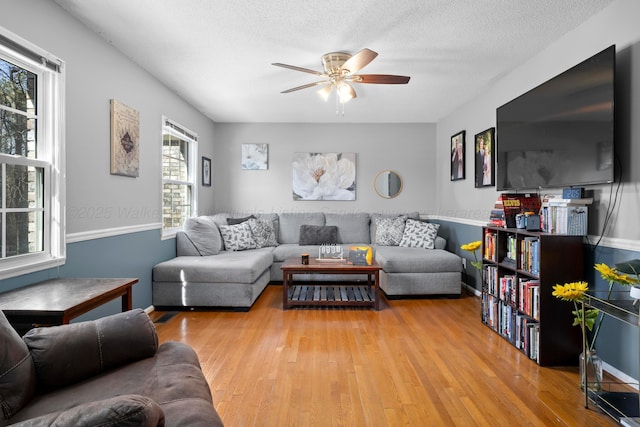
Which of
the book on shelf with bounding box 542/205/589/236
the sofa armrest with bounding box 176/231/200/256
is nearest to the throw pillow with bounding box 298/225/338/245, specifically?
the sofa armrest with bounding box 176/231/200/256

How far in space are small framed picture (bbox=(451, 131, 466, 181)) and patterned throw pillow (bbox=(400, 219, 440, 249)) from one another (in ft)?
2.47

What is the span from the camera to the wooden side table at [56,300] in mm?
1637

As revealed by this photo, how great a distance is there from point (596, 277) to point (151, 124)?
4.06 m

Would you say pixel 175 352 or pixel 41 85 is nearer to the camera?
pixel 175 352

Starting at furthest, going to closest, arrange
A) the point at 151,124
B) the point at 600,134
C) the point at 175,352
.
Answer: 1. the point at 151,124
2. the point at 600,134
3. the point at 175,352

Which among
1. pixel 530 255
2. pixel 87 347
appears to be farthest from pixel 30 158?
pixel 530 255

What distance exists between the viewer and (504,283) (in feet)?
9.53

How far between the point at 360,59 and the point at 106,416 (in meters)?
2.58

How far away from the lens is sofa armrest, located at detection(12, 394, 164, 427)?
0.77 m

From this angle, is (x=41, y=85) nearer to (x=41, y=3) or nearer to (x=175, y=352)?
(x=41, y=3)

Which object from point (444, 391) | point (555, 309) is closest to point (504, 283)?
point (555, 309)

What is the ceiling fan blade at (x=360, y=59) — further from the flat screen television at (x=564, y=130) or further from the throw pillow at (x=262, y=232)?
the throw pillow at (x=262, y=232)

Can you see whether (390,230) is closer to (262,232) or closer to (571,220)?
(262,232)

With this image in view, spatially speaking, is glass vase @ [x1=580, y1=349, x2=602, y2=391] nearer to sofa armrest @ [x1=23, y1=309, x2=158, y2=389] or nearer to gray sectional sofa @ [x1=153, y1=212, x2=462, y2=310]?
gray sectional sofa @ [x1=153, y1=212, x2=462, y2=310]
